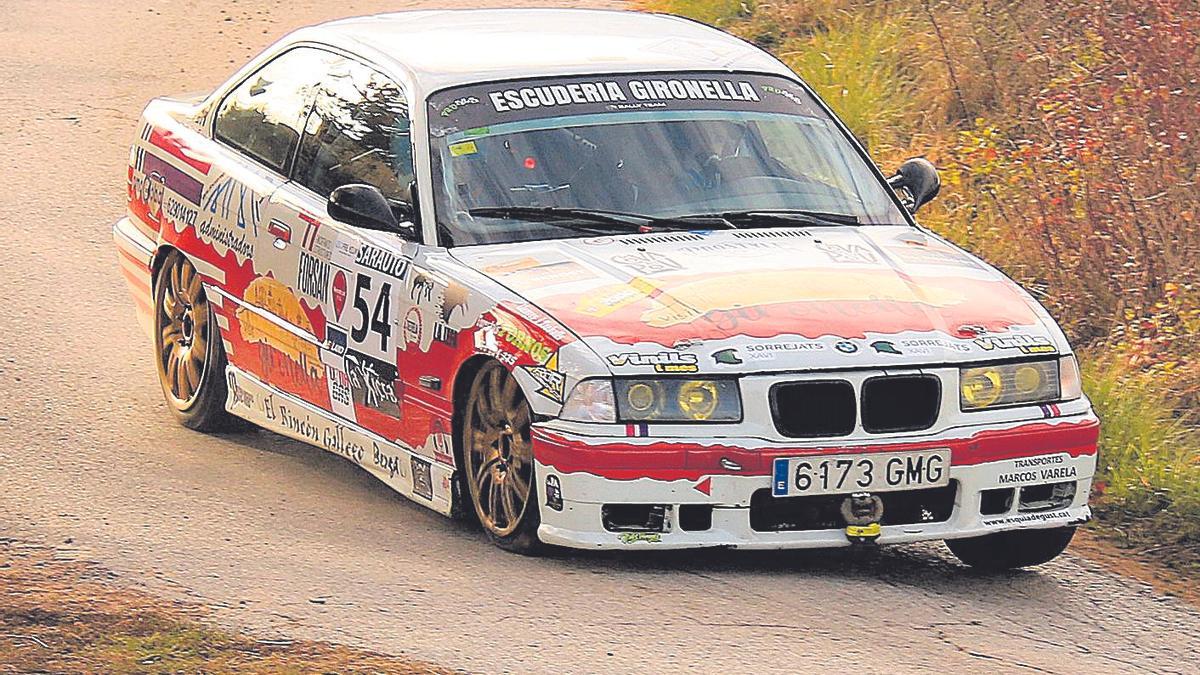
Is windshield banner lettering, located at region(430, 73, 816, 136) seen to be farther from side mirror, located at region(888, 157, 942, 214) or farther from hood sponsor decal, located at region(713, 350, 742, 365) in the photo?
hood sponsor decal, located at region(713, 350, 742, 365)

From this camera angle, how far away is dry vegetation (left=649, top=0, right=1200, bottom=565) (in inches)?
340

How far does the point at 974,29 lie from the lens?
45.5 feet

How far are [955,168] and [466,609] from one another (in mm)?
6713

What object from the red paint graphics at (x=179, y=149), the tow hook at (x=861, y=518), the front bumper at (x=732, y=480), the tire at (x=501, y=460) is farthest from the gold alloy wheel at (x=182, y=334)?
the tow hook at (x=861, y=518)

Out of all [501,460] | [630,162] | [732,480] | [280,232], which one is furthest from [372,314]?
[732,480]

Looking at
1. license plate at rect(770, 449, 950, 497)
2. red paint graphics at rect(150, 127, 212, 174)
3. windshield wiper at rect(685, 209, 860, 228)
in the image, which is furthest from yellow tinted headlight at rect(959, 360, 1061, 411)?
red paint graphics at rect(150, 127, 212, 174)

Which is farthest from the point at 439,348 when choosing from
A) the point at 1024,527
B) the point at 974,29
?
the point at 974,29

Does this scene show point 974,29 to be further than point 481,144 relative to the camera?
Yes

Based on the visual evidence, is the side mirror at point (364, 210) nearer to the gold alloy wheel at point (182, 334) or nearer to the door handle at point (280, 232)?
the door handle at point (280, 232)

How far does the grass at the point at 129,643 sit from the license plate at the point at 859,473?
130 centimetres

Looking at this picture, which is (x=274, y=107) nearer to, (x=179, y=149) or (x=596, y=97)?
(x=179, y=149)

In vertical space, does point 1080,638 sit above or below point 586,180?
below

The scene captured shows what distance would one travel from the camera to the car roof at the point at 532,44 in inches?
310

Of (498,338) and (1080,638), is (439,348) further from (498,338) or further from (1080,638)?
(1080,638)
